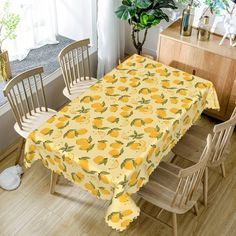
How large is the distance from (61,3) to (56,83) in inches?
35.7

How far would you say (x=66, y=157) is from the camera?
2.23 meters

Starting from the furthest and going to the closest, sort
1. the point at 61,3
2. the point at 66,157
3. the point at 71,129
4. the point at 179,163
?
the point at 61,3, the point at 179,163, the point at 71,129, the point at 66,157

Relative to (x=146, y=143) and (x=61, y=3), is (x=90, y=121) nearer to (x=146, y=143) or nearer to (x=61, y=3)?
(x=146, y=143)

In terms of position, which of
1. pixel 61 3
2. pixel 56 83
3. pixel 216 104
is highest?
pixel 61 3

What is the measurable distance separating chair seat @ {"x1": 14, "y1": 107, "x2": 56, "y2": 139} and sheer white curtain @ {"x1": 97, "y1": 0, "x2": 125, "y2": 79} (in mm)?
1167

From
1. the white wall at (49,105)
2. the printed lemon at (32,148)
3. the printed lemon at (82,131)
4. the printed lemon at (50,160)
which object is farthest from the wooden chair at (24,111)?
the printed lemon at (82,131)

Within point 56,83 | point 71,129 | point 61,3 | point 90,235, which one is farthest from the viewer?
point 61,3

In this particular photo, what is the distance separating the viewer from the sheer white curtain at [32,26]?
3510mm

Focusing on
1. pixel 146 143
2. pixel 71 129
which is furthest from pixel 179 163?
pixel 71 129

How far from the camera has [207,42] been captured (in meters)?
3.31

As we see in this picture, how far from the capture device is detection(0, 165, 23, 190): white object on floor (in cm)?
295

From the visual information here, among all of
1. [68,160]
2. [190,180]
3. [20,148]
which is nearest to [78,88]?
[20,148]

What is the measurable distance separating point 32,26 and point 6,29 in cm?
41

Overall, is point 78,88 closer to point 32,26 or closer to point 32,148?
point 32,26
